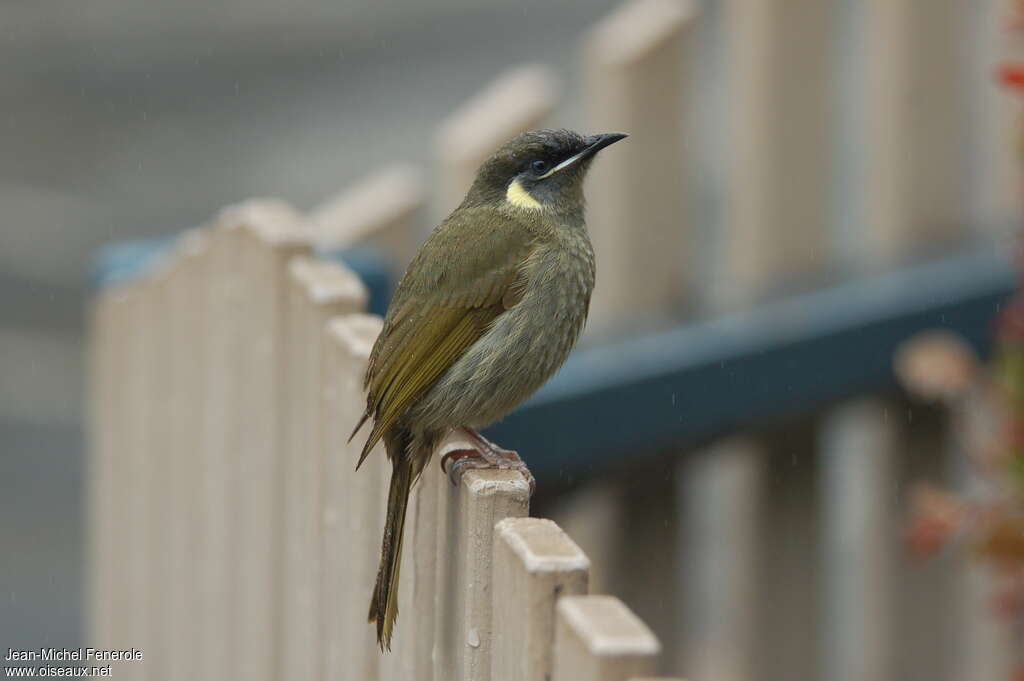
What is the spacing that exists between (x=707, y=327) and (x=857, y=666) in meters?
1.19

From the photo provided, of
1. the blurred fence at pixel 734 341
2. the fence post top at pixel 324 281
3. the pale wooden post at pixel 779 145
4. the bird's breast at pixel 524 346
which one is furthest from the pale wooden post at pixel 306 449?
the pale wooden post at pixel 779 145

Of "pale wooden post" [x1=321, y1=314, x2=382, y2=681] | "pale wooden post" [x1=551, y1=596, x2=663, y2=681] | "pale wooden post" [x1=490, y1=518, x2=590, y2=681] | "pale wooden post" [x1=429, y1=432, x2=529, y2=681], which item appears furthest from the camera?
"pale wooden post" [x1=321, y1=314, x2=382, y2=681]

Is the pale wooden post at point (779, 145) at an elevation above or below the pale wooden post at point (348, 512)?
above

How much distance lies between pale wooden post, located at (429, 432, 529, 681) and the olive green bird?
1.55 feet

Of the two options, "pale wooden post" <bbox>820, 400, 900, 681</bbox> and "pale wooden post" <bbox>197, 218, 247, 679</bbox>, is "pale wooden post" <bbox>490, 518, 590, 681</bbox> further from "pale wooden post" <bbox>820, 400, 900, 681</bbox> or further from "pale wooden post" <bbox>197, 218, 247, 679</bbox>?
"pale wooden post" <bbox>820, 400, 900, 681</bbox>

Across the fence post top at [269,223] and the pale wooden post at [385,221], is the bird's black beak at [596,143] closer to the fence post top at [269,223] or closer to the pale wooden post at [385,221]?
the fence post top at [269,223]

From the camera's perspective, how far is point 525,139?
14.8ft

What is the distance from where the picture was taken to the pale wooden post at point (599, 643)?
2.11 m

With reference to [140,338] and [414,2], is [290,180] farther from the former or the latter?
[140,338]

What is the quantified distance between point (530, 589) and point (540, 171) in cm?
219

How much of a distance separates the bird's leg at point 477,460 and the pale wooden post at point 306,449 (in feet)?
1.02

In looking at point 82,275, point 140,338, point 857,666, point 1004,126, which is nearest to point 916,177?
point 1004,126

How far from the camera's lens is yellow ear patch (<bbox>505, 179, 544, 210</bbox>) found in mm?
4324

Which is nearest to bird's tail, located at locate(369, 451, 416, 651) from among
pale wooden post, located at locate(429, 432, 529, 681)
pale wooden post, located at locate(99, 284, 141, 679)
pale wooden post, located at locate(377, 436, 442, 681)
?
pale wooden post, located at locate(377, 436, 442, 681)
